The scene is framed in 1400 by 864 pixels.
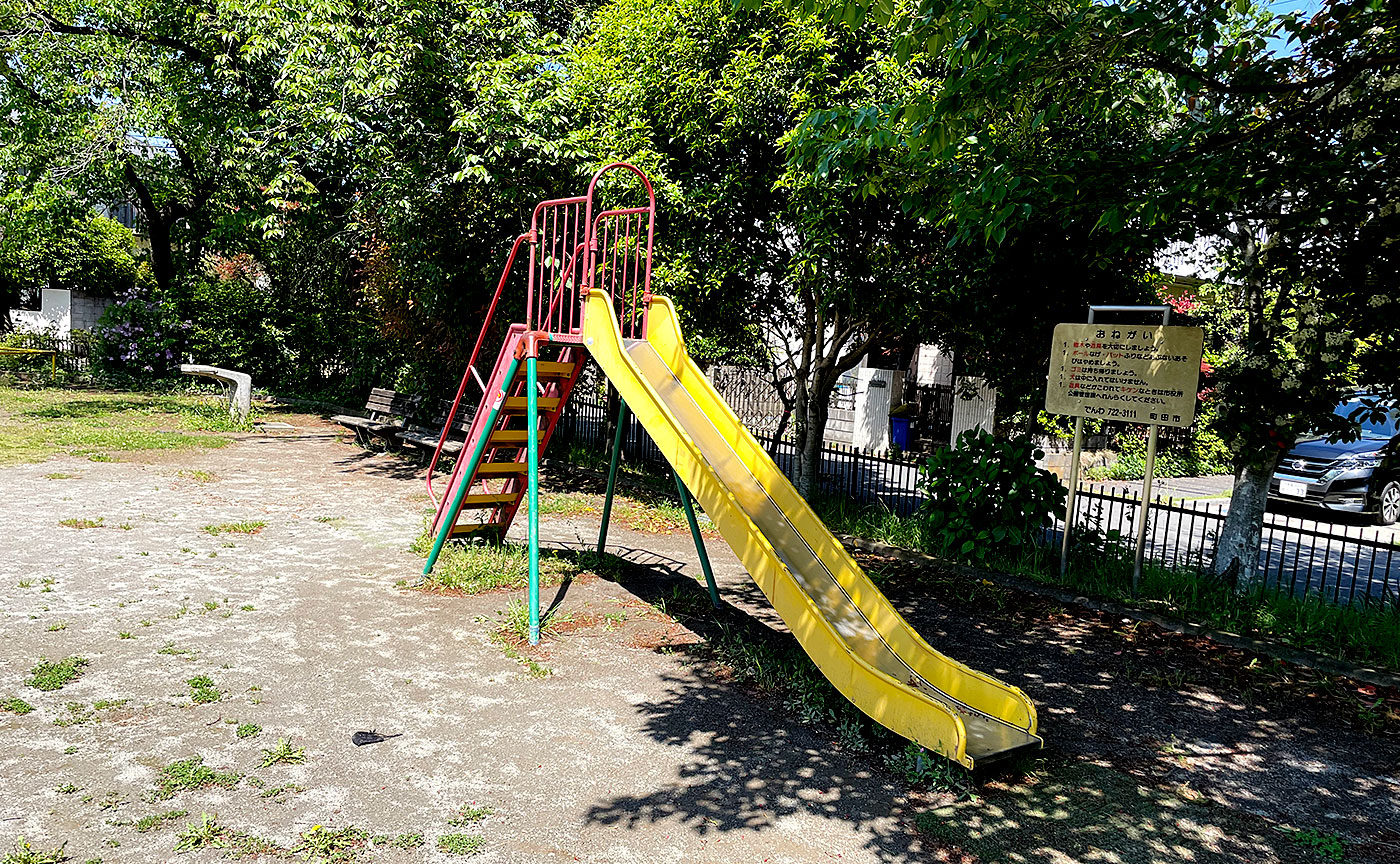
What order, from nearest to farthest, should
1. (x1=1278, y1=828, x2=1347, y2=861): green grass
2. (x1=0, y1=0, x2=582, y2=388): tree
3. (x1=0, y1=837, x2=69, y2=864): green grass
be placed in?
(x1=0, y1=837, x2=69, y2=864): green grass < (x1=1278, y1=828, x2=1347, y2=861): green grass < (x1=0, y1=0, x2=582, y2=388): tree

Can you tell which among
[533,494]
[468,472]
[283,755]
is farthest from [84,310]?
[283,755]

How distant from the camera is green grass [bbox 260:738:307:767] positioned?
4.48m

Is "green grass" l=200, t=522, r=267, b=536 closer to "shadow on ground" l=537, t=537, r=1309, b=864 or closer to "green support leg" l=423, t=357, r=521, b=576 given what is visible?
"green support leg" l=423, t=357, r=521, b=576

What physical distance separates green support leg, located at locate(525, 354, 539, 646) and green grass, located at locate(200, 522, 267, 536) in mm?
3753

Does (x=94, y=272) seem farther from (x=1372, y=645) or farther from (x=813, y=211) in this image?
(x=1372, y=645)

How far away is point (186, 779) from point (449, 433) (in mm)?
10206

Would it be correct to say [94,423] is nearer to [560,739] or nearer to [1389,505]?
[560,739]

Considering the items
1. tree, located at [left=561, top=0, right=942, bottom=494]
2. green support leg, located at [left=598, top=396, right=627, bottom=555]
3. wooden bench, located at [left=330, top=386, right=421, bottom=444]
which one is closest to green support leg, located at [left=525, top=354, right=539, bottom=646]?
green support leg, located at [left=598, top=396, right=627, bottom=555]

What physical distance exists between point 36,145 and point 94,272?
13991mm

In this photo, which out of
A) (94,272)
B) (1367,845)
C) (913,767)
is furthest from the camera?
(94,272)

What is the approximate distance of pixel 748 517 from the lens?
5633mm

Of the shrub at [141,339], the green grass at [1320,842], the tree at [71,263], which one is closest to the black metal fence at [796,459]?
the green grass at [1320,842]

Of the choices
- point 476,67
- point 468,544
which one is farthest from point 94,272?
point 468,544

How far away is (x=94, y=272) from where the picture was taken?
3131 cm
